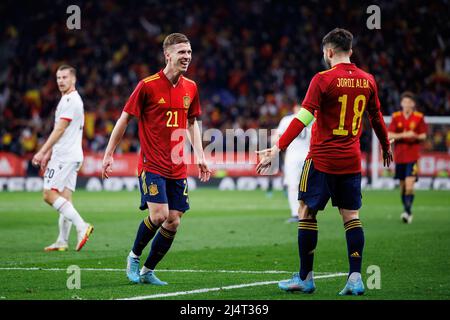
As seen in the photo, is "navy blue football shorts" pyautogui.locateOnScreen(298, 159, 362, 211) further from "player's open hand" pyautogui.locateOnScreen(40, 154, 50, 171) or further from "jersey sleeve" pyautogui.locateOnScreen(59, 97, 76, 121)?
"jersey sleeve" pyautogui.locateOnScreen(59, 97, 76, 121)

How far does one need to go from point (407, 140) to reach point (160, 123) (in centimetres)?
967

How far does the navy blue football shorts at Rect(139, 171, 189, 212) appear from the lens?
8.30 m

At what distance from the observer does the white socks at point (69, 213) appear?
11828 mm

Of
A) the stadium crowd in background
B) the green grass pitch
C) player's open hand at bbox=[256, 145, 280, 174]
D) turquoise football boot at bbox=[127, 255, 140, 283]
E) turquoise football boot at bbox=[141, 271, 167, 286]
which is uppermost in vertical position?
the stadium crowd in background

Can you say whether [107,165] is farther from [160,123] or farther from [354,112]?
[354,112]

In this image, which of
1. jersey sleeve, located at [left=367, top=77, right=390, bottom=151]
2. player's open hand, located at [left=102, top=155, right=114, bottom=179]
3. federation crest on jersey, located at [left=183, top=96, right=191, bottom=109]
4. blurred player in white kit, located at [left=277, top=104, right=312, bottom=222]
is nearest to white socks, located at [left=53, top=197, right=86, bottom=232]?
player's open hand, located at [left=102, top=155, right=114, bottom=179]

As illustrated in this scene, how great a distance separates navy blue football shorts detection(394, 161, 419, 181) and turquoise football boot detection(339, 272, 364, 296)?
977 centimetres

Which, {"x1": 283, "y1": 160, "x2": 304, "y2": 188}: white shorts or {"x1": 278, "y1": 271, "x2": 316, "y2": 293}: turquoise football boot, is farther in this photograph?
{"x1": 283, "y1": 160, "x2": 304, "y2": 188}: white shorts

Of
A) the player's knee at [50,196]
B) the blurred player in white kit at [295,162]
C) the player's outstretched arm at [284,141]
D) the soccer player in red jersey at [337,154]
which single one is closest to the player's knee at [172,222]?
the soccer player in red jersey at [337,154]

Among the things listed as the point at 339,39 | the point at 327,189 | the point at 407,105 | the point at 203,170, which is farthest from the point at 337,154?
the point at 407,105

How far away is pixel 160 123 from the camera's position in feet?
27.8

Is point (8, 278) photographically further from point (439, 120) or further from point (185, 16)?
point (185, 16)

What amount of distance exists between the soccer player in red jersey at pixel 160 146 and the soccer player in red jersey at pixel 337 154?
1.34 m
